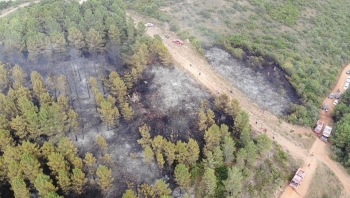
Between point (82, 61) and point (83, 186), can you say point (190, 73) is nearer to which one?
point (82, 61)

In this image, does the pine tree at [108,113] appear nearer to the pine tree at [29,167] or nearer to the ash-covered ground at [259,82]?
the pine tree at [29,167]

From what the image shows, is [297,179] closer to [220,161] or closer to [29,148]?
[220,161]

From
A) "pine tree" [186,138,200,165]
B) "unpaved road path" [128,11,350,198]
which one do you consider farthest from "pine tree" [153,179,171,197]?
"unpaved road path" [128,11,350,198]

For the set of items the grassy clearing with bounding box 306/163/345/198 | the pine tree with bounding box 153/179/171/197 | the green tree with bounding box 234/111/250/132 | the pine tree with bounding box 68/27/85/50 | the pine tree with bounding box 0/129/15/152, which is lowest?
the grassy clearing with bounding box 306/163/345/198

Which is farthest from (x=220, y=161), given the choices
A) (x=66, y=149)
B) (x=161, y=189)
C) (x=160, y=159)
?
(x=66, y=149)

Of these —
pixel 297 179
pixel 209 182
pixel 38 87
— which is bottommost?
pixel 297 179

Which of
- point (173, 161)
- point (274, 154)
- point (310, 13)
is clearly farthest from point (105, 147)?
point (310, 13)

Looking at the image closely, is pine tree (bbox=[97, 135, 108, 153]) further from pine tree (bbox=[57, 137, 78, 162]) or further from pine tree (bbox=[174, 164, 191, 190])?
pine tree (bbox=[174, 164, 191, 190])
